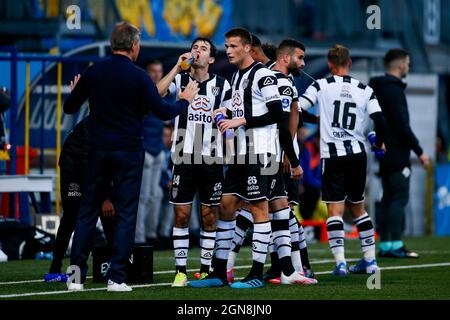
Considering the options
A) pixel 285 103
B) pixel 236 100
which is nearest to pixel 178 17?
pixel 285 103

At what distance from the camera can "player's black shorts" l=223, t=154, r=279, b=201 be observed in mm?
10969

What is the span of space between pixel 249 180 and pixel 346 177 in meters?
2.25

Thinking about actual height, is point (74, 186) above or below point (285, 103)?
below

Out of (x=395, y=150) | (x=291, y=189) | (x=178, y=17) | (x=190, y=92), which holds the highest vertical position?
(x=178, y=17)

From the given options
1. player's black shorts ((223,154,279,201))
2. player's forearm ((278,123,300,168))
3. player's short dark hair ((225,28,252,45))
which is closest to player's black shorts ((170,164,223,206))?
player's black shorts ((223,154,279,201))

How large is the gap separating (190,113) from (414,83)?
38.9 ft

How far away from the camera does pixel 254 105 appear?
11094mm

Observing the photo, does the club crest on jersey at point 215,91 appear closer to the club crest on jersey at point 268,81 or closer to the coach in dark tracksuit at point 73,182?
the club crest on jersey at point 268,81

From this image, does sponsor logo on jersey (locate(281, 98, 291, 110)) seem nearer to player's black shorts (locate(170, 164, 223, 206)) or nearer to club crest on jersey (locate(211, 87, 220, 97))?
club crest on jersey (locate(211, 87, 220, 97))

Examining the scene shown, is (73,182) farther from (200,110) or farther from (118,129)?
(118,129)

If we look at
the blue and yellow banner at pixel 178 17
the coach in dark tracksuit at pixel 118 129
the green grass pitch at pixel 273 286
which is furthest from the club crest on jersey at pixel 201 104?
the blue and yellow banner at pixel 178 17
